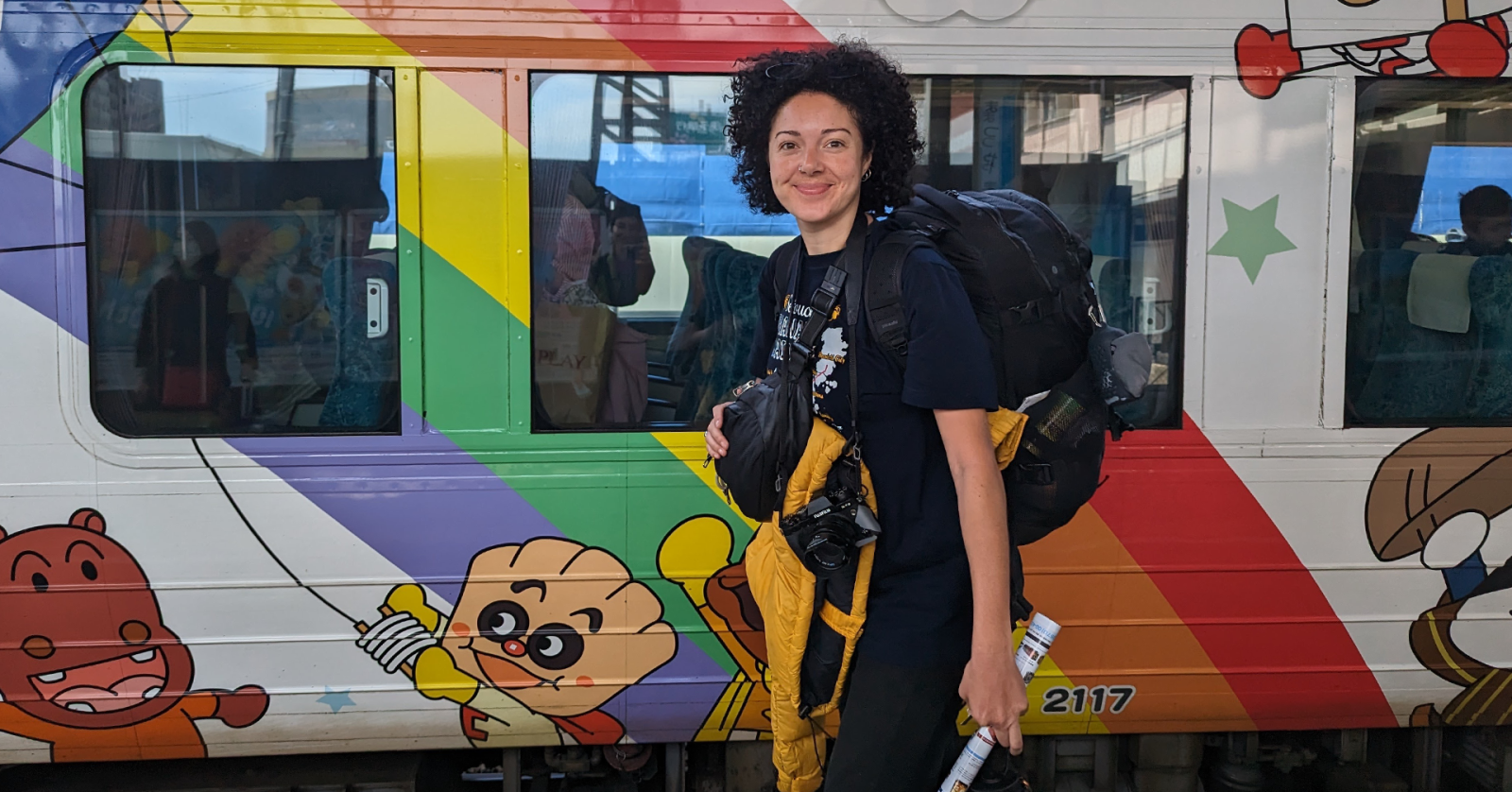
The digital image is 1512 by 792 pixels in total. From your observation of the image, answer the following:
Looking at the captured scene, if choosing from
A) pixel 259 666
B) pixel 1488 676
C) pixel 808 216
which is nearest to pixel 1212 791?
pixel 1488 676

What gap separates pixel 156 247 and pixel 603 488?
1.48 metres

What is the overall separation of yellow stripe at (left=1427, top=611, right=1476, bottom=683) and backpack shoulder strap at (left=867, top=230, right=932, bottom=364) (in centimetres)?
247

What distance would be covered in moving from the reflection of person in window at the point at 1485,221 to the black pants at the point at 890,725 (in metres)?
2.49

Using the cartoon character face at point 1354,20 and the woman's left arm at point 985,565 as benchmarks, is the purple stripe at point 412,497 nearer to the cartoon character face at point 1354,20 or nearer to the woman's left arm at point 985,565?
the woman's left arm at point 985,565

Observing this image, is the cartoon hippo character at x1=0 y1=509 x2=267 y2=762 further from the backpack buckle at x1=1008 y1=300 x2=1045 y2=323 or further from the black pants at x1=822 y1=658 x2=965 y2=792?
the backpack buckle at x1=1008 y1=300 x2=1045 y2=323

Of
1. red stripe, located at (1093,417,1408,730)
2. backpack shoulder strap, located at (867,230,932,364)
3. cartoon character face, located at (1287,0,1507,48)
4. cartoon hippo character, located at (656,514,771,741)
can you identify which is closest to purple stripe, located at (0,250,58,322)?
cartoon hippo character, located at (656,514,771,741)

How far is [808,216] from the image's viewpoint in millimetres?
2129

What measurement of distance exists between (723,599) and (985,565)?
1499 millimetres

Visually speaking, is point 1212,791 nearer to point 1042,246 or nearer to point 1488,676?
point 1488,676

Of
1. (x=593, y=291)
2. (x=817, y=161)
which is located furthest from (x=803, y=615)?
(x=593, y=291)

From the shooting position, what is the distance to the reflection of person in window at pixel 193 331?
3.15 m

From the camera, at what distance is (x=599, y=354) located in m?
3.28

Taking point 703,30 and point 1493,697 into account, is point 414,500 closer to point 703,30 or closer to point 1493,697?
point 703,30

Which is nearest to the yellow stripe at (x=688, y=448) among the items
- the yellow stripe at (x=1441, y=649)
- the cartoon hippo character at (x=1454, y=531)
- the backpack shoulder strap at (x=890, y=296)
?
the backpack shoulder strap at (x=890, y=296)
